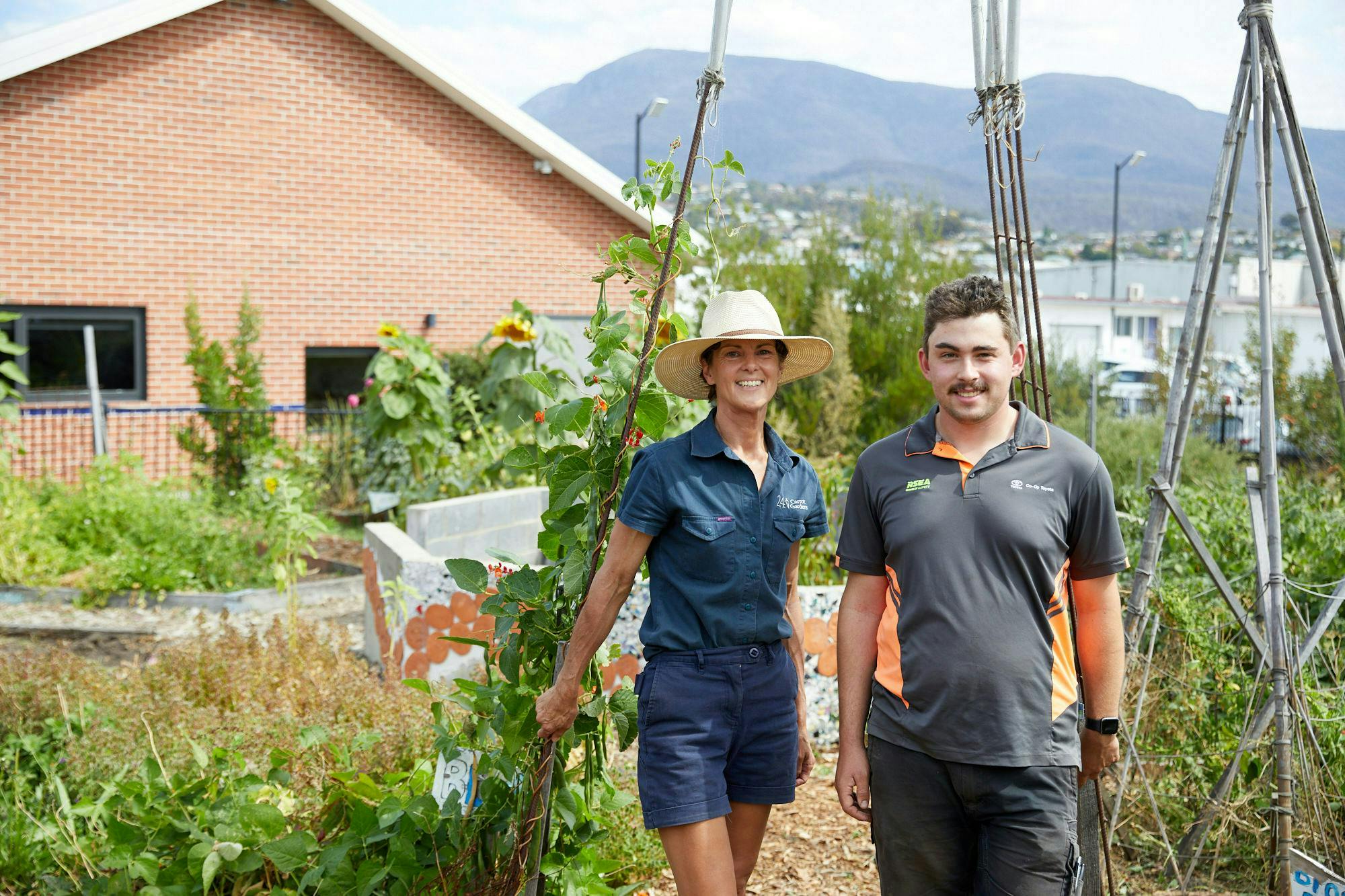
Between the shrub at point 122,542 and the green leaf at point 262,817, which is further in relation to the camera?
the shrub at point 122,542

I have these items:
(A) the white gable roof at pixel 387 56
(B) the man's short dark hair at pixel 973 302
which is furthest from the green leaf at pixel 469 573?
(A) the white gable roof at pixel 387 56

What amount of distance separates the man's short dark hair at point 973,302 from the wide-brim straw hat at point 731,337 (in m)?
0.36

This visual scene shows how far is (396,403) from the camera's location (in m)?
8.88

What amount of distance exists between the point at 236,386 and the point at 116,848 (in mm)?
9210

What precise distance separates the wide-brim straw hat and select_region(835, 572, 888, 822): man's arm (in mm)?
626

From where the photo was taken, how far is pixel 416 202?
13.6m

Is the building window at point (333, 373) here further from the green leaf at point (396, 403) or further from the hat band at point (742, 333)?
the hat band at point (742, 333)

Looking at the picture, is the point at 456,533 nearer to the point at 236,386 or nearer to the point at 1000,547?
the point at 1000,547

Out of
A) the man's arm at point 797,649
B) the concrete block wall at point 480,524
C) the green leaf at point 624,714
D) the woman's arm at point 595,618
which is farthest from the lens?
the concrete block wall at point 480,524

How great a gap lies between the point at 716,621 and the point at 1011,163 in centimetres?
159

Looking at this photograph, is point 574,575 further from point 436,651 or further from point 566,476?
point 436,651

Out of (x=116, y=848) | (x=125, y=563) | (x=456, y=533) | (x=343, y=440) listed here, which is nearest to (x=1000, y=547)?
(x=116, y=848)

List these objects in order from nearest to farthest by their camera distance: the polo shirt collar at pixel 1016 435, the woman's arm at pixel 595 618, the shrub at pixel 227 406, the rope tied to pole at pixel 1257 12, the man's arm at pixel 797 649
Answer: the polo shirt collar at pixel 1016 435
the woman's arm at pixel 595 618
the man's arm at pixel 797 649
the rope tied to pole at pixel 1257 12
the shrub at pixel 227 406

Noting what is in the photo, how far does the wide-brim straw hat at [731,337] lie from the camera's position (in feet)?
8.75
